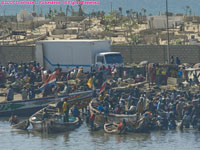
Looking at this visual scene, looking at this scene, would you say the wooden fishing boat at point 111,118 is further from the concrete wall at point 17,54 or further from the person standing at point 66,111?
the concrete wall at point 17,54

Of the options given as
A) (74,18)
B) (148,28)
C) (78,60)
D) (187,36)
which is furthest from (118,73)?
(74,18)

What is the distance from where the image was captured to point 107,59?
4519 centimetres

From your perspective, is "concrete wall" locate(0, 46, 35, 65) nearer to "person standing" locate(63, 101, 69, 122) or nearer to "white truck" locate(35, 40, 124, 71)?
"white truck" locate(35, 40, 124, 71)

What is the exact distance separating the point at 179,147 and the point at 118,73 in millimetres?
14839

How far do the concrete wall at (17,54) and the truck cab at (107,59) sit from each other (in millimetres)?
10757

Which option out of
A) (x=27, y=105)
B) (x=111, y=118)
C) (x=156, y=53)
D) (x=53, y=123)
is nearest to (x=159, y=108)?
(x=111, y=118)

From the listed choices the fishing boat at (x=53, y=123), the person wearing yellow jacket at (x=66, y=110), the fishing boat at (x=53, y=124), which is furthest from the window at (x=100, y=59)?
the fishing boat at (x=53, y=124)

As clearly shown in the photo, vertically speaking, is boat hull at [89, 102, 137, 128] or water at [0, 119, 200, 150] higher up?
boat hull at [89, 102, 137, 128]

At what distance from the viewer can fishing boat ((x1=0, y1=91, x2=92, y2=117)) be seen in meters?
38.6

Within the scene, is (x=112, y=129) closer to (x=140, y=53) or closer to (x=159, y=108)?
(x=159, y=108)

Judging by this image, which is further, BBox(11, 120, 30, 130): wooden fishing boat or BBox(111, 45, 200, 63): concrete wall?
BBox(111, 45, 200, 63): concrete wall

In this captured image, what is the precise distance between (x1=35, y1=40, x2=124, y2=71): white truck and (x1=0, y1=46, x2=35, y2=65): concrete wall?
218 inches

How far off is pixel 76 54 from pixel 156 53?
7.55 m

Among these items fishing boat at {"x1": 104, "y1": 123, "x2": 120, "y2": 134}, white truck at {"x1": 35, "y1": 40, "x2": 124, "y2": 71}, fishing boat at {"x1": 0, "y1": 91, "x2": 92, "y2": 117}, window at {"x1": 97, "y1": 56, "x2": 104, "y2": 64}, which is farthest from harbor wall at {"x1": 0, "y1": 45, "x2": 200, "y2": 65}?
fishing boat at {"x1": 104, "y1": 123, "x2": 120, "y2": 134}
